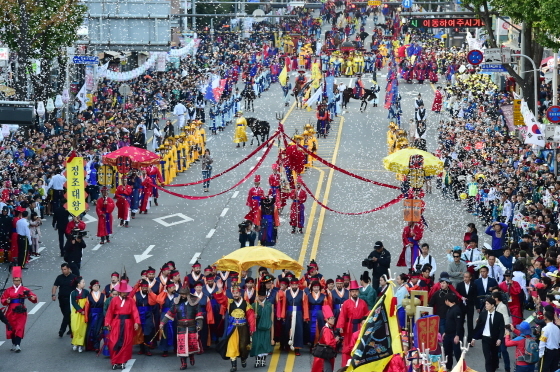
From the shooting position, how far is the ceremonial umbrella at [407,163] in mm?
31188

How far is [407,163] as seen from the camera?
31.6 m

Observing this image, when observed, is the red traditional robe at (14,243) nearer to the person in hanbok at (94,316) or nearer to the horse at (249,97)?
the person in hanbok at (94,316)

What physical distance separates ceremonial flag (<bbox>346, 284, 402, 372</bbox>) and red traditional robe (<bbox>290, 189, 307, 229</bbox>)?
45.8 ft

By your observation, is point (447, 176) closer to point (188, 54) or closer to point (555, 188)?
point (555, 188)

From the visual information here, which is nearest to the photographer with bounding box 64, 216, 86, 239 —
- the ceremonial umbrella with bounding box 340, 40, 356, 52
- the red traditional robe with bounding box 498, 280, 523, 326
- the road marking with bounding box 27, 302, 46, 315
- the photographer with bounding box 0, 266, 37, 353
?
the road marking with bounding box 27, 302, 46, 315

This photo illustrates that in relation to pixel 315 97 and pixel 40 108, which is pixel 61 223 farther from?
pixel 315 97

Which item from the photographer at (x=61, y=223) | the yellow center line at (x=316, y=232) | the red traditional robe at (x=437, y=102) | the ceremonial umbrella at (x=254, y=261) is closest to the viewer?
the yellow center line at (x=316, y=232)

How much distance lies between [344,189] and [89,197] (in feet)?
25.0

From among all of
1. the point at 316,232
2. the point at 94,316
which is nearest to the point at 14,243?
the point at 94,316

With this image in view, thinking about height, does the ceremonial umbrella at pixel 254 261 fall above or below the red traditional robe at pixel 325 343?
above

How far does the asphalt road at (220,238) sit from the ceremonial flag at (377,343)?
11.0 feet

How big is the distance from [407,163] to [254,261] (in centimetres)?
867

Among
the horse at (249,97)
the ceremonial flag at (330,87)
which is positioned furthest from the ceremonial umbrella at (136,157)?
the horse at (249,97)

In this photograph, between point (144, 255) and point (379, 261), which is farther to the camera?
point (144, 255)
